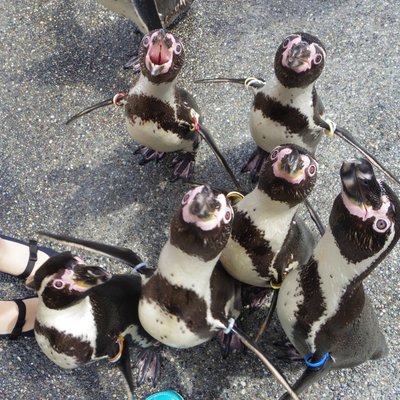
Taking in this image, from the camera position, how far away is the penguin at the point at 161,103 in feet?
5.36

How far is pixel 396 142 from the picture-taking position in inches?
84.8

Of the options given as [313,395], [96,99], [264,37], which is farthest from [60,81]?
[313,395]

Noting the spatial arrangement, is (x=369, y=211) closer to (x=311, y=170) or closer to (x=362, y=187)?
(x=362, y=187)

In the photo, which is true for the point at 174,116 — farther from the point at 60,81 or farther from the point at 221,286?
the point at 60,81

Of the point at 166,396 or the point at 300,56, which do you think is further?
the point at 166,396

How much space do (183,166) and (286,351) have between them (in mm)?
770

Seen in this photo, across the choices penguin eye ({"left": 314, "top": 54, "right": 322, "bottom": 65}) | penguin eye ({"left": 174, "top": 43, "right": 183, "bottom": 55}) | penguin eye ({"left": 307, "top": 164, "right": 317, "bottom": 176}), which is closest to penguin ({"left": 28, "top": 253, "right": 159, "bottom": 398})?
penguin eye ({"left": 307, "top": 164, "right": 317, "bottom": 176})

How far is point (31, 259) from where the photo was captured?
1.86m

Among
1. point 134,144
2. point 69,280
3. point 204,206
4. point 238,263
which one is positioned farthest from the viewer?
point 134,144

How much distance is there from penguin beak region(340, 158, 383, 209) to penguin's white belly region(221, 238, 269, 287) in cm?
42

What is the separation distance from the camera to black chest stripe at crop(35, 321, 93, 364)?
1.43 meters

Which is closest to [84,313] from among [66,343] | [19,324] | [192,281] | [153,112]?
[66,343]

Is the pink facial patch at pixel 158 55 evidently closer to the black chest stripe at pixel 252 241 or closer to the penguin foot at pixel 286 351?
the black chest stripe at pixel 252 241

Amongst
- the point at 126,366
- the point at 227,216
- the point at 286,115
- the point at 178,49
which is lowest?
the point at 126,366
